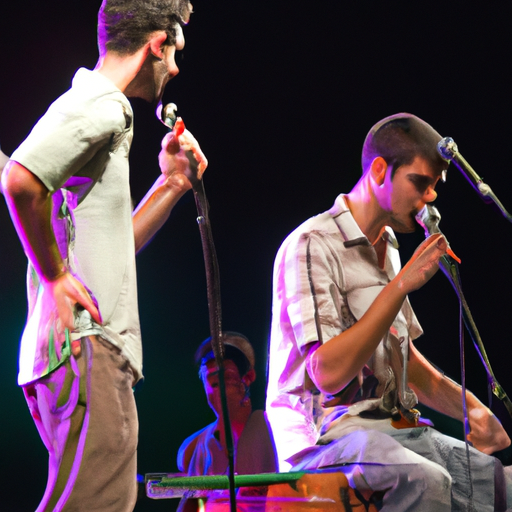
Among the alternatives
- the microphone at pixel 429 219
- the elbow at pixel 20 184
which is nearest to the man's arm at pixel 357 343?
the microphone at pixel 429 219

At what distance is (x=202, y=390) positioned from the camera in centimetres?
329

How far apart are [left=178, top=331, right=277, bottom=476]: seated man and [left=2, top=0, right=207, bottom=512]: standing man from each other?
113 cm

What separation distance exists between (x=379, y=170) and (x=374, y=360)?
1.94 ft

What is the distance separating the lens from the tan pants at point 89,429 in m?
1.24

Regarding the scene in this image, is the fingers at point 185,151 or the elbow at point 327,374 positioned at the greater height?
the fingers at point 185,151

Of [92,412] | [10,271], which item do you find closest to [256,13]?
[10,271]

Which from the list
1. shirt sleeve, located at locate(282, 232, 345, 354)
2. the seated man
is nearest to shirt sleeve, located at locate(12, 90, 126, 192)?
shirt sleeve, located at locate(282, 232, 345, 354)

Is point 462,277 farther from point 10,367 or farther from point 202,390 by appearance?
point 10,367

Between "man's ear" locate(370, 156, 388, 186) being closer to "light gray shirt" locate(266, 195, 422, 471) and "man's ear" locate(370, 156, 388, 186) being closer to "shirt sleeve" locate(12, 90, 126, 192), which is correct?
"light gray shirt" locate(266, 195, 422, 471)

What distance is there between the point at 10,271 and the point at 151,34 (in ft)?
4.09

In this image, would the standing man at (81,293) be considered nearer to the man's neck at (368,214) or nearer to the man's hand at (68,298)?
the man's hand at (68,298)

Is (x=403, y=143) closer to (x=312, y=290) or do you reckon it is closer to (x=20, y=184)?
(x=312, y=290)

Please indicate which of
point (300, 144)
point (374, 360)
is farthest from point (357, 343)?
point (300, 144)

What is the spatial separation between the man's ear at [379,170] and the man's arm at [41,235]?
118 centimetres
